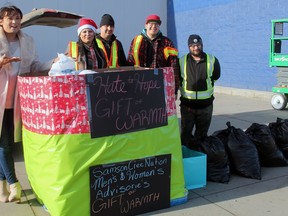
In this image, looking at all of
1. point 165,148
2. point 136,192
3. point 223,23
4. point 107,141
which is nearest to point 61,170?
point 107,141

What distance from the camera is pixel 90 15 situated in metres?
15.8

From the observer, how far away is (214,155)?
14.0 feet

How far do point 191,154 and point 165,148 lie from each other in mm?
838

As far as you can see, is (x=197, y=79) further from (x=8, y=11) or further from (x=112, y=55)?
(x=8, y=11)

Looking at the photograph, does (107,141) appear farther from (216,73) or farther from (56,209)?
(216,73)

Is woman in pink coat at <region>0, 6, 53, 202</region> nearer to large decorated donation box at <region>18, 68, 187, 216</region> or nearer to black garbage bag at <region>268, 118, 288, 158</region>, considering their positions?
large decorated donation box at <region>18, 68, 187, 216</region>

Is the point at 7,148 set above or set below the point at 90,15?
below

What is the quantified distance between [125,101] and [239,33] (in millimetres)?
9602

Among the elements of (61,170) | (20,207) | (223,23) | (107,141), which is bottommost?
(20,207)

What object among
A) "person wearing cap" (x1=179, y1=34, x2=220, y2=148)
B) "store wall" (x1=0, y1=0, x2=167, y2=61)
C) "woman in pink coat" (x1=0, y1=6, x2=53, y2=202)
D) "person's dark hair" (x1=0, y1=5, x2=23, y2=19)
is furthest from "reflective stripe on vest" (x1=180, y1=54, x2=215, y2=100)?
"store wall" (x1=0, y1=0, x2=167, y2=61)

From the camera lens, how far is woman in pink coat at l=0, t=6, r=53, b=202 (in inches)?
142

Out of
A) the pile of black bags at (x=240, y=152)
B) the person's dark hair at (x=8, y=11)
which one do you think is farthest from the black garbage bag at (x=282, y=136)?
the person's dark hair at (x=8, y=11)

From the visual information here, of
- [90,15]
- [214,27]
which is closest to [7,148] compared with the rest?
[214,27]

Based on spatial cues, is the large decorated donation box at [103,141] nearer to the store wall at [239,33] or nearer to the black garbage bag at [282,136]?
the black garbage bag at [282,136]
